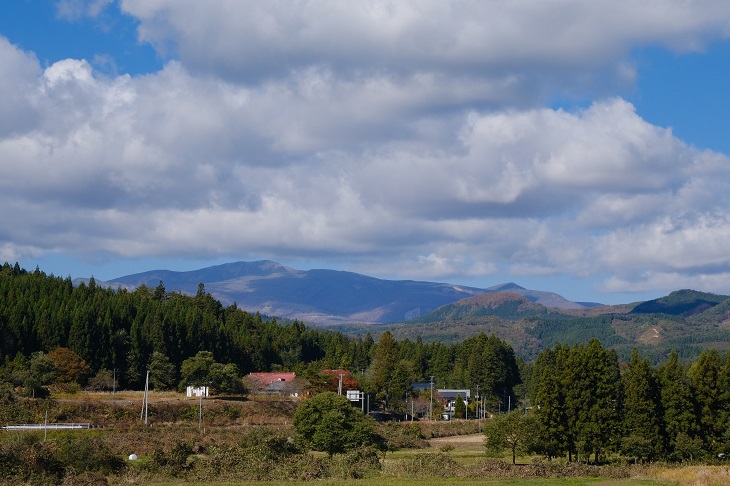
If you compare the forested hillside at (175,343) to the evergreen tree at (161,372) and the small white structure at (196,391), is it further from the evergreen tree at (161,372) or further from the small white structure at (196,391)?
the small white structure at (196,391)

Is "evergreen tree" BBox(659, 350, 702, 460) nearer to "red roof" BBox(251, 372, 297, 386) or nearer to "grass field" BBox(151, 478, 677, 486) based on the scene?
"grass field" BBox(151, 478, 677, 486)

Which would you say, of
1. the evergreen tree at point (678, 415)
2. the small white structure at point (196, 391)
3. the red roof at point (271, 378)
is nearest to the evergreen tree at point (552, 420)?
the evergreen tree at point (678, 415)

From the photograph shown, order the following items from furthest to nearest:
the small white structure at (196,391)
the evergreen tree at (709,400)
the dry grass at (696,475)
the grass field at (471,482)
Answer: the small white structure at (196,391), the evergreen tree at (709,400), the grass field at (471,482), the dry grass at (696,475)

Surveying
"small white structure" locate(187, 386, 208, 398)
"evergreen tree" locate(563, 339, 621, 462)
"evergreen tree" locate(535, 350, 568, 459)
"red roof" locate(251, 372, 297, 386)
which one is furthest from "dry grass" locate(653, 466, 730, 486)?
"red roof" locate(251, 372, 297, 386)

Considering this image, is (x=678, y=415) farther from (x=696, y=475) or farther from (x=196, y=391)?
(x=196, y=391)

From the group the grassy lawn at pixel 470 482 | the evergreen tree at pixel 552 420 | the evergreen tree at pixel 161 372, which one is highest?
the evergreen tree at pixel 161 372

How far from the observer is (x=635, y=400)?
52312 millimetres

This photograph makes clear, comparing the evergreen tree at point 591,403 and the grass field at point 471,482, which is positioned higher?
the evergreen tree at point 591,403

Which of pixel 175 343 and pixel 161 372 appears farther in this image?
pixel 175 343

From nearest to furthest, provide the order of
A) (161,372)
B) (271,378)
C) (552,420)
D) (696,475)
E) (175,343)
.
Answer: (696,475), (552,420), (161,372), (175,343), (271,378)

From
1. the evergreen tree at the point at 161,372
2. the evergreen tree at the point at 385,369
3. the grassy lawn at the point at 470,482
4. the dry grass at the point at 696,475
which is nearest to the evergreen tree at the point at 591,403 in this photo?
the dry grass at the point at 696,475

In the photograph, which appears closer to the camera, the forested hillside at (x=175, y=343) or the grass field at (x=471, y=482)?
the grass field at (x=471, y=482)

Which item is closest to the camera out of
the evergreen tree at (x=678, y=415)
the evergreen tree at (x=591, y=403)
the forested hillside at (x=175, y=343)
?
the evergreen tree at (x=678, y=415)

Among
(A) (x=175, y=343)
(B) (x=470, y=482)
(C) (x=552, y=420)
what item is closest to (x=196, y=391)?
(A) (x=175, y=343)
